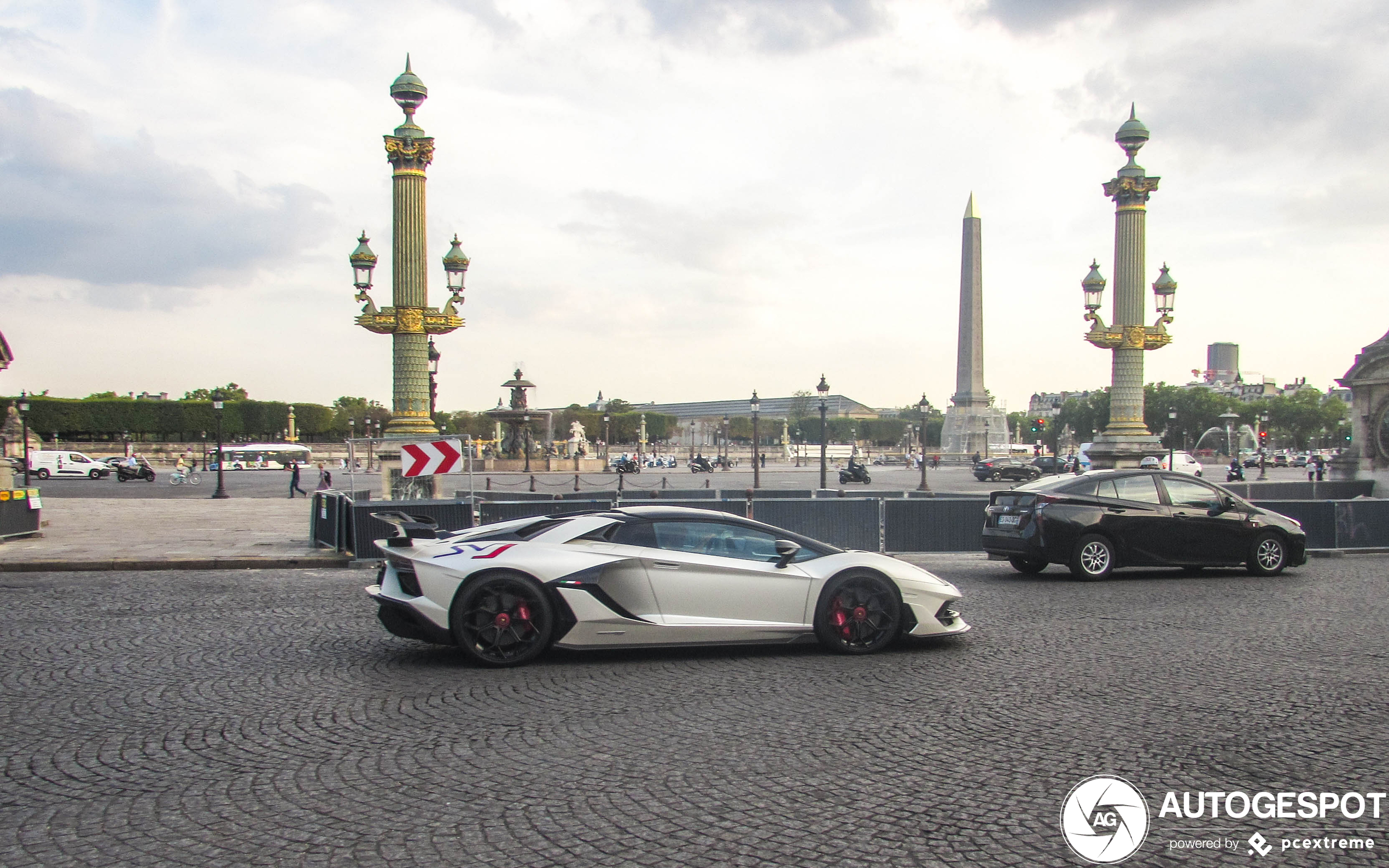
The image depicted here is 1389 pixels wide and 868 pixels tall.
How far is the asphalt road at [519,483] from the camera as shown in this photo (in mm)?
38531

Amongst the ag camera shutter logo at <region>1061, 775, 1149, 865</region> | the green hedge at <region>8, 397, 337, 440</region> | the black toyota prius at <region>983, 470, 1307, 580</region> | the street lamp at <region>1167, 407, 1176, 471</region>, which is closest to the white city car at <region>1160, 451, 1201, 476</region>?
the street lamp at <region>1167, 407, 1176, 471</region>

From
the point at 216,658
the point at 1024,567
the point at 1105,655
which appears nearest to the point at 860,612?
the point at 1105,655

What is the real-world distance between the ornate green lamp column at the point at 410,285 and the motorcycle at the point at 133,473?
33.0 metres

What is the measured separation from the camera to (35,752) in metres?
5.17

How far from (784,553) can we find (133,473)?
169 ft

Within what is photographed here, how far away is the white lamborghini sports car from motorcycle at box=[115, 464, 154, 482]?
4910 centimetres

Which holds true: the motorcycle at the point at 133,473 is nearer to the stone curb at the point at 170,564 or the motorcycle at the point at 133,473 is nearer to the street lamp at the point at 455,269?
the street lamp at the point at 455,269

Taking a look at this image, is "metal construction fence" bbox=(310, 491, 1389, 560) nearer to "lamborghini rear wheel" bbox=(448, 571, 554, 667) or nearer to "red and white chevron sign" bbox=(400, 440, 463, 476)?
"red and white chevron sign" bbox=(400, 440, 463, 476)

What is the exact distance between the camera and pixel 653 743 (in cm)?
529

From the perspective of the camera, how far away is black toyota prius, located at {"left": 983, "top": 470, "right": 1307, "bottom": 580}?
1247cm

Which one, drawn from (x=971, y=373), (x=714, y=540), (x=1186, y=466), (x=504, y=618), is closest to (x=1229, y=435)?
(x=971, y=373)

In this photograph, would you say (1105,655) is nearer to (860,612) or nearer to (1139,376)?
(860,612)

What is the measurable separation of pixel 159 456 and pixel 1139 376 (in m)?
78.0

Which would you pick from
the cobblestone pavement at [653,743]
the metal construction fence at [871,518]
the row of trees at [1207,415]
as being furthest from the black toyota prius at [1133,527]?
the row of trees at [1207,415]
